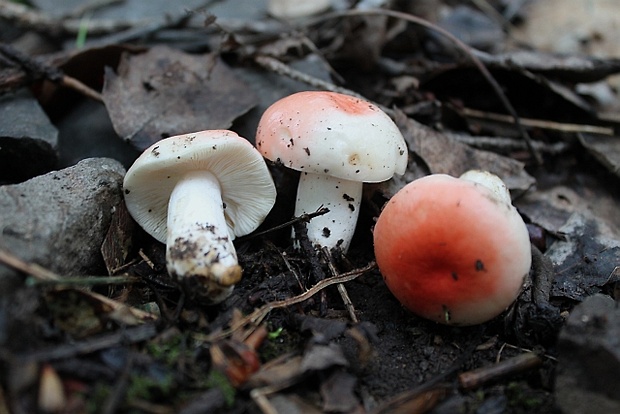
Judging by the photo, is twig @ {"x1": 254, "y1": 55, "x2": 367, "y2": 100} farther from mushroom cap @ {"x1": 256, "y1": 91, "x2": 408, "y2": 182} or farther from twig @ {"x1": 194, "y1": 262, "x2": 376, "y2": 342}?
twig @ {"x1": 194, "y1": 262, "x2": 376, "y2": 342}

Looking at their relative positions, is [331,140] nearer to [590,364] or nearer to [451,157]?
[451,157]

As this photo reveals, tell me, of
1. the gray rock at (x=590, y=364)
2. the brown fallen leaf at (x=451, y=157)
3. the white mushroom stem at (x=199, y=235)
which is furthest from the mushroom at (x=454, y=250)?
the brown fallen leaf at (x=451, y=157)

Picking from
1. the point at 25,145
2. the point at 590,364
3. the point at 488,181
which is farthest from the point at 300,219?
the point at 25,145

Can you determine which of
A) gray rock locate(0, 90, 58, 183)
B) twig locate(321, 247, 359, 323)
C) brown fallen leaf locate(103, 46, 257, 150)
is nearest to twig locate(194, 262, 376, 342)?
twig locate(321, 247, 359, 323)

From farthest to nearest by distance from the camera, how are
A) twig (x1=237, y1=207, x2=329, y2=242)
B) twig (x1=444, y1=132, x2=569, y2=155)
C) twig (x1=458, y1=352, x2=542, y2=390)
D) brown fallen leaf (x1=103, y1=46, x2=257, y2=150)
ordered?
twig (x1=444, y1=132, x2=569, y2=155) → brown fallen leaf (x1=103, y1=46, x2=257, y2=150) → twig (x1=237, y1=207, x2=329, y2=242) → twig (x1=458, y1=352, x2=542, y2=390)

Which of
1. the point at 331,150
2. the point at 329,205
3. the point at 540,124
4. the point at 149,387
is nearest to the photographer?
the point at 149,387

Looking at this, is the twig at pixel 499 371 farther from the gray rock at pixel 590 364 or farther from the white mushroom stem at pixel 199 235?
the white mushroom stem at pixel 199 235
